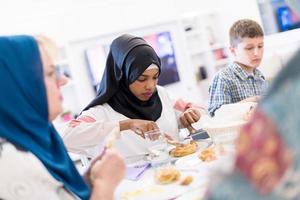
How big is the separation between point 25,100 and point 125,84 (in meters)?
0.89

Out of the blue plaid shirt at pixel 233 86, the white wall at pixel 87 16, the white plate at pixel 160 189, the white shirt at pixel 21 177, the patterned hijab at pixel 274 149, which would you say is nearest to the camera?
the patterned hijab at pixel 274 149

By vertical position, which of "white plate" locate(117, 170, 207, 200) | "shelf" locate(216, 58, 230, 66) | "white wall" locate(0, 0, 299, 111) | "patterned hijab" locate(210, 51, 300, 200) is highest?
"white wall" locate(0, 0, 299, 111)

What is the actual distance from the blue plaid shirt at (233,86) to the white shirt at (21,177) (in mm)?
1167

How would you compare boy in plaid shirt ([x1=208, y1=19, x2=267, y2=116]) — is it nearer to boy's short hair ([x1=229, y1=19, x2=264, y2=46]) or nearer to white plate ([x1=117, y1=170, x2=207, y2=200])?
boy's short hair ([x1=229, y1=19, x2=264, y2=46])

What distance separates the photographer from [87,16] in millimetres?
4711

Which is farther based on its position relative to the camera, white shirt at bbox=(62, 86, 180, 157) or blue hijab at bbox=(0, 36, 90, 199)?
white shirt at bbox=(62, 86, 180, 157)

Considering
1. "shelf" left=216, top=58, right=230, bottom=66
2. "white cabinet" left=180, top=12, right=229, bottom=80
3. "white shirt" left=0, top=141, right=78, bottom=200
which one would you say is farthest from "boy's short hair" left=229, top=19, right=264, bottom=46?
"shelf" left=216, top=58, right=230, bottom=66

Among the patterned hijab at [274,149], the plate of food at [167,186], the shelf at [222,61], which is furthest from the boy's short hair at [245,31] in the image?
the shelf at [222,61]

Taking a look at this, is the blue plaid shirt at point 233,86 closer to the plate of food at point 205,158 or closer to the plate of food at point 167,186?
the plate of food at point 205,158

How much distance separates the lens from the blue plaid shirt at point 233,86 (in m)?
1.84

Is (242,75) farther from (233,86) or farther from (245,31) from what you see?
(245,31)

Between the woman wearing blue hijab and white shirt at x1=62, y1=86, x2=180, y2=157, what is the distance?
0.39 meters

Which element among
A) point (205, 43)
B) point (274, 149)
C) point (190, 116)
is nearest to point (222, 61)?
point (205, 43)

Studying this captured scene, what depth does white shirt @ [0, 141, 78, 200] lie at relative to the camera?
781 millimetres
